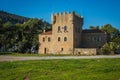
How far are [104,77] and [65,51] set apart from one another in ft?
143

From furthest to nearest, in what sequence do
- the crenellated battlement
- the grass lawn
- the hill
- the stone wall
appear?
the hill
the crenellated battlement
the stone wall
the grass lawn

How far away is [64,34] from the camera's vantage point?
64875 mm

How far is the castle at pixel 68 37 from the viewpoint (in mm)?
63594

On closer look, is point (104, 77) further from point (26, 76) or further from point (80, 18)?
point (80, 18)

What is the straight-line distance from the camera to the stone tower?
63.6 metres

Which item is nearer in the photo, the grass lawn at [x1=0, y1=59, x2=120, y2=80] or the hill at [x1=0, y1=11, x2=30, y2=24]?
the grass lawn at [x1=0, y1=59, x2=120, y2=80]

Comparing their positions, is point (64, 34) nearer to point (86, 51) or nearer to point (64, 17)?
point (64, 17)

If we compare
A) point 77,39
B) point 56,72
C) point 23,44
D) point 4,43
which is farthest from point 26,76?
point 4,43

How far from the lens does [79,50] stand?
61.1 metres

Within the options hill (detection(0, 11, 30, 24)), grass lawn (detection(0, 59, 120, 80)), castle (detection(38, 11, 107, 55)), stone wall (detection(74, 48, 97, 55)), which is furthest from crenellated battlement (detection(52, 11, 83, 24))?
hill (detection(0, 11, 30, 24))

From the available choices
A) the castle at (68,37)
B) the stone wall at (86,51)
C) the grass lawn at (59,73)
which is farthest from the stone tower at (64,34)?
the grass lawn at (59,73)

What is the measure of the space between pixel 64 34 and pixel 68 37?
5.06 feet

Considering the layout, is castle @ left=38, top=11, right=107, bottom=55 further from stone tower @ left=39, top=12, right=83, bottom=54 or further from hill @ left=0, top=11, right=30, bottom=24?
hill @ left=0, top=11, right=30, bottom=24

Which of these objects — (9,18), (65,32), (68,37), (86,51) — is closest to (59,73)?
(86,51)
